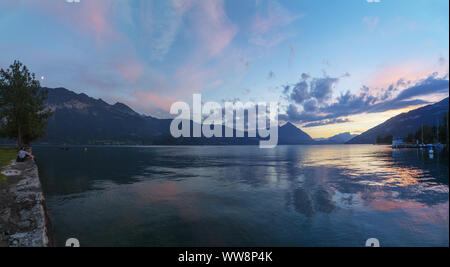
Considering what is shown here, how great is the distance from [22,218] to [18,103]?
56.6 m

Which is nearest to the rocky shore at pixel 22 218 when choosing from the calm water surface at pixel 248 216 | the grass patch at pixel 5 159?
the calm water surface at pixel 248 216

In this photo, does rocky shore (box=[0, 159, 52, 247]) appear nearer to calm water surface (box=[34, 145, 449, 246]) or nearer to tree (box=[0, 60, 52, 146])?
calm water surface (box=[34, 145, 449, 246])

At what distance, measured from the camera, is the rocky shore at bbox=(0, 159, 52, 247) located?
8953mm

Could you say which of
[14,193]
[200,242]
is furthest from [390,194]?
[14,193]

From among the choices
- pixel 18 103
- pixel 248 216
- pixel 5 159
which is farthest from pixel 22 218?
pixel 18 103

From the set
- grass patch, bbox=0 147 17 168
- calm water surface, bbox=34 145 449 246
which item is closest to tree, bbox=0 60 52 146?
grass patch, bbox=0 147 17 168

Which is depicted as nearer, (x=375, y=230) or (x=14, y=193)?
(x=375, y=230)

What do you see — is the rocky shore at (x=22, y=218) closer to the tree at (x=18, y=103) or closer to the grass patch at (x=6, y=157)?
the grass patch at (x=6, y=157)

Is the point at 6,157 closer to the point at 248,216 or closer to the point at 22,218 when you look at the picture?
the point at 22,218

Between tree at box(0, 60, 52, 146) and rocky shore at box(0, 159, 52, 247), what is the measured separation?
1793 inches
